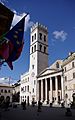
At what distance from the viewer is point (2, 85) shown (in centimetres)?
10938

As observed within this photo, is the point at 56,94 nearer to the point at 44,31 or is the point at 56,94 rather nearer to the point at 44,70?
the point at 44,70

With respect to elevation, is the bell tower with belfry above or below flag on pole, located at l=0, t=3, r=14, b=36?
above

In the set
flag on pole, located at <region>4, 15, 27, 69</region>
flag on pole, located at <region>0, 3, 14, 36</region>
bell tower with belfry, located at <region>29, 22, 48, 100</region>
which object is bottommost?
flag on pole, located at <region>4, 15, 27, 69</region>

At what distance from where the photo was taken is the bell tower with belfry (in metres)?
81.7

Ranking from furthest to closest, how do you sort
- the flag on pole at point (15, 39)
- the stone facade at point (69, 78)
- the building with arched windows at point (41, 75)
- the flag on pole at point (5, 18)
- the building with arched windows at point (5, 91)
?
the building with arched windows at point (5, 91) < the building with arched windows at point (41, 75) < the stone facade at point (69, 78) < the flag on pole at point (5, 18) < the flag on pole at point (15, 39)

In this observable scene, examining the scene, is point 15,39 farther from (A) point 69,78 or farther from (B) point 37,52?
(B) point 37,52

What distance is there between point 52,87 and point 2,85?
39455 millimetres

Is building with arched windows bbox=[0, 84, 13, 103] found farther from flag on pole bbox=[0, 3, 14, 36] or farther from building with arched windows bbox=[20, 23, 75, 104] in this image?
flag on pole bbox=[0, 3, 14, 36]

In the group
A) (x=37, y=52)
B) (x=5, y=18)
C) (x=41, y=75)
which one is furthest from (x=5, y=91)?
(x=5, y=18)

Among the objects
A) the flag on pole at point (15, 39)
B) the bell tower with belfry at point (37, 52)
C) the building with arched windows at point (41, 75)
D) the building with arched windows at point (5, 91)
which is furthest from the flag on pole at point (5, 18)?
the building with arched windows at point (5, 91)

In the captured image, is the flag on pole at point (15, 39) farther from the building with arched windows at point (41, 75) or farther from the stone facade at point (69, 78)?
the building with arched windows at point (41, 75)

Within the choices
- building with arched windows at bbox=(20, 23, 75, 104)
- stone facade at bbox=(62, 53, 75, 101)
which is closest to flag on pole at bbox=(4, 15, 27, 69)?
stone facade at bbox=(62, 53, 75, 101)

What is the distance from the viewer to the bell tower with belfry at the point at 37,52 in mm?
81688

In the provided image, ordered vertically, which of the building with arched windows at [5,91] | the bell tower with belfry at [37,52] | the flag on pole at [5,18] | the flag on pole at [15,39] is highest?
the bell tower with belfry at [37,52]
